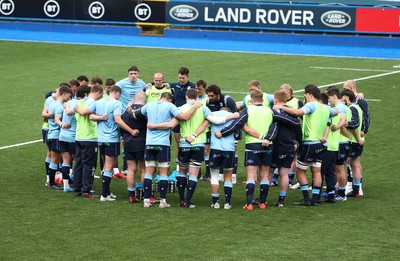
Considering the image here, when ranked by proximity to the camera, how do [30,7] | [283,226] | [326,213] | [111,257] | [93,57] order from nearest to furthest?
[111,257] → [283,226] → [326,213] → [93,57] → [30,7]

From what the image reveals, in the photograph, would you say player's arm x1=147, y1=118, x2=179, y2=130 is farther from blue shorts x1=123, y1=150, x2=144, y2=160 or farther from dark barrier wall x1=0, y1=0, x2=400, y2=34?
dark barrier wall x1=0, y1=0, x2=400, y2=34

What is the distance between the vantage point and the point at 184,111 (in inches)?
629

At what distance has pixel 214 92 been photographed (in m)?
16.9

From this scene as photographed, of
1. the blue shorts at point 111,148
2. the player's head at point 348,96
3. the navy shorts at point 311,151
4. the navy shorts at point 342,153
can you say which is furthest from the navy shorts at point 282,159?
the blue shorts at point 111,148

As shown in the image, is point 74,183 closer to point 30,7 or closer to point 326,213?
point 326,213

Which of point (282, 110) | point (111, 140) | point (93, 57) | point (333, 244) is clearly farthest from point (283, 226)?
point (93, 57)

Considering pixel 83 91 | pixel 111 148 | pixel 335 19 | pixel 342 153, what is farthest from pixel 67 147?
pixel 335 19

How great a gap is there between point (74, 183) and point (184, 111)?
261 cm

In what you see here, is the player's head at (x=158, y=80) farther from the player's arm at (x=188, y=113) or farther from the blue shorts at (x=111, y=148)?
the player's arm at (x=188, y=113)

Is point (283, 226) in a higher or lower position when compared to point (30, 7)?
lower

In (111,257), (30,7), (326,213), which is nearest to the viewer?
(111,257)

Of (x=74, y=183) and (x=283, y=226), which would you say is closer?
(x=283, y=226)

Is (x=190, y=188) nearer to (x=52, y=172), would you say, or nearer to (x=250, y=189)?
(x=250, y=189)

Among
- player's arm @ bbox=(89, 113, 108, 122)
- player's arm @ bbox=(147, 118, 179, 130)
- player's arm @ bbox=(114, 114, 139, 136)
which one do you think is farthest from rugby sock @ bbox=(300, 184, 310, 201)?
player's arm @ bbox=(89, 113, 108, 122)
